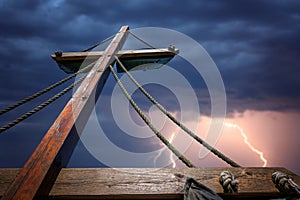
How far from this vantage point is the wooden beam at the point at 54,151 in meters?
1.56

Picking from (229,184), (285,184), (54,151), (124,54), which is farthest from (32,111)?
(285,184)

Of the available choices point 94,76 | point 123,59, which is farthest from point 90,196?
point 123,59

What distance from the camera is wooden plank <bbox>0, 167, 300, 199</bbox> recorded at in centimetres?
159

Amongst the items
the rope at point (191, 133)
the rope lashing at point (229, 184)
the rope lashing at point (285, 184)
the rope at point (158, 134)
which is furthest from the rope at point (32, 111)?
the rope lashing at point (285, 184)

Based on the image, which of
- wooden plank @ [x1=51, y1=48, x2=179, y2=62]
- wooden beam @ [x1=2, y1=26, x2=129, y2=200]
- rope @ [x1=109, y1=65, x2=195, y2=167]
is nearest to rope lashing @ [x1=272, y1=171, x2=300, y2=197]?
rope @ [x1=109, y1=65, x2=195, y2=167]

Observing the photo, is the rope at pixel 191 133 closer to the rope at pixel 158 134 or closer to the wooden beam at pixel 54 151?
the rope at pixel 158 134

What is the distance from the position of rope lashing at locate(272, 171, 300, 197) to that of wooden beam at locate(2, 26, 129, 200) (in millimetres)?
1612

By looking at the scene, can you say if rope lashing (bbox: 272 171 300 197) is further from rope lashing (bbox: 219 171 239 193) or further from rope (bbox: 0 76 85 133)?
rope (bbox: 0 76 85 133)

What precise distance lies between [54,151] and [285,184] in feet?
5.62

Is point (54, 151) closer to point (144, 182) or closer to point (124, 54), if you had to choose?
point (144, 182)

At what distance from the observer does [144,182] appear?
5.47ft

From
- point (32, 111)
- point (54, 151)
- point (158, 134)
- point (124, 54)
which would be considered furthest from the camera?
point (124, 54)

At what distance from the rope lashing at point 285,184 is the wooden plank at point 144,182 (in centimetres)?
4

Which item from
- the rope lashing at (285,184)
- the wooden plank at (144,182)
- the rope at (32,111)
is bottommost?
the rope lashing at (285,184)
